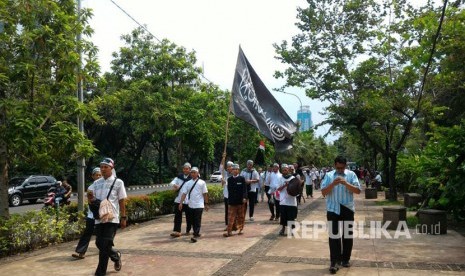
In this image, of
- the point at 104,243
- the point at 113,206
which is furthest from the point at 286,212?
the point at 104,243

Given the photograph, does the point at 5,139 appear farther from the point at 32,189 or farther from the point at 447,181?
Result: the point at 32,189

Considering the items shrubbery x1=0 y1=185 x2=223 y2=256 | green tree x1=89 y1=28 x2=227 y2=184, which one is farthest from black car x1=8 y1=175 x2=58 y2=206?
shrubbery x1=0 y1=185 x2=223 y2=256

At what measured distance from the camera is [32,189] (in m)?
24.4

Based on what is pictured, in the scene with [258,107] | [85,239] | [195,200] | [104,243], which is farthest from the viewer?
[258,107]

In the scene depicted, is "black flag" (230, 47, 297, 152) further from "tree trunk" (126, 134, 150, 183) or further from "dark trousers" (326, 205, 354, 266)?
"tree trunk" (126, 134, 150, 183)

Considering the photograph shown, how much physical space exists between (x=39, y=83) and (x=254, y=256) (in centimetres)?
576

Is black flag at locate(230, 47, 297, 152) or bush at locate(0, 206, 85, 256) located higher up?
black flag at locate(230, 47, 297, 152)

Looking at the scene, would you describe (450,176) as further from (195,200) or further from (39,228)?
(39,228)

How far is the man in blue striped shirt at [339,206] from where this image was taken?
22.9ft

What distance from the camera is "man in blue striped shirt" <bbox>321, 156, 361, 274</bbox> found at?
6.98m

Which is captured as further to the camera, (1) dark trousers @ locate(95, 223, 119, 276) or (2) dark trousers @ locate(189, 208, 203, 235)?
(2) dark trousers @ locate(189, 208, 203, 235)

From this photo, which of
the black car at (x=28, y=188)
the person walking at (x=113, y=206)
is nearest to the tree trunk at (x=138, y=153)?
the black car at (x=28, y=188)

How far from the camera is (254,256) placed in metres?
8.30

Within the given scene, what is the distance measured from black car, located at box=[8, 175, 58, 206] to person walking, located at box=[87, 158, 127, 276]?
59.6ft
